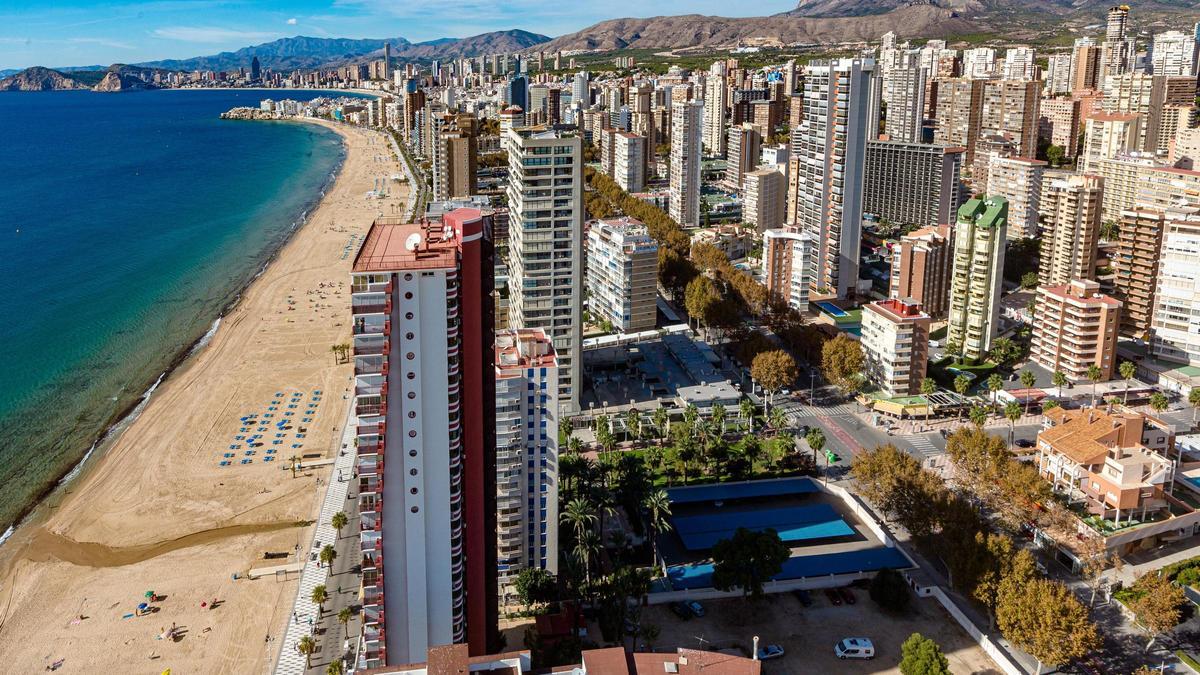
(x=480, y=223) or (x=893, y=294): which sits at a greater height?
Answer: (x=480, y=223)

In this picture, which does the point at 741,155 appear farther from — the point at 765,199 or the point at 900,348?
the point at 900,348

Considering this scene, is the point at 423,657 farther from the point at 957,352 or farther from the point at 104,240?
the point at 104,240

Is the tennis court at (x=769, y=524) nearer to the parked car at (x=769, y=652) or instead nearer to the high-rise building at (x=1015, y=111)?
the parked car at (x=769, y=652)

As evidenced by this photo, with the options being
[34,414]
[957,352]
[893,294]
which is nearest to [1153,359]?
[957,352]

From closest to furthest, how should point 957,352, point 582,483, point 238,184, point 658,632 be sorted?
point 658,632
point 582,483
point 957,352
point 238,184

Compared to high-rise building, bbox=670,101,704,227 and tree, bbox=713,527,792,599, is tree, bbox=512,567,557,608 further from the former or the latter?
high-rise building, bbox=670,101,704,227

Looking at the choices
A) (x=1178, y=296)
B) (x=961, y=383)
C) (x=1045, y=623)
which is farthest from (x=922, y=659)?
(x=1178, y=296)
